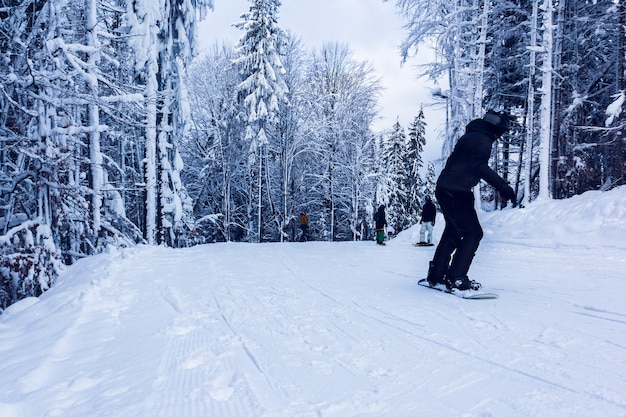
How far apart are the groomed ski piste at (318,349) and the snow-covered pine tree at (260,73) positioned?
1835 centimetres

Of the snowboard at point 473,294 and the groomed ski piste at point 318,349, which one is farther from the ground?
the snowboard at point 473,294

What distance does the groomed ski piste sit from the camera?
2.09m

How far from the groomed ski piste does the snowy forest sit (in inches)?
139

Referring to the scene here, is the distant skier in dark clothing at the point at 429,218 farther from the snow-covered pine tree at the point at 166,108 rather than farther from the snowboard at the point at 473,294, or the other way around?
the snow-covered pine tree at the point at 166,108

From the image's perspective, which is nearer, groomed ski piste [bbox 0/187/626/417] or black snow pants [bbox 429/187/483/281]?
groomed ski piste [bbox 0/187/626/417]

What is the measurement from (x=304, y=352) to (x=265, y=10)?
82.1 ft

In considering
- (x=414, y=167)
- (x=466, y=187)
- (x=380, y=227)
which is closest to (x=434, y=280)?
(x=466, y=187)

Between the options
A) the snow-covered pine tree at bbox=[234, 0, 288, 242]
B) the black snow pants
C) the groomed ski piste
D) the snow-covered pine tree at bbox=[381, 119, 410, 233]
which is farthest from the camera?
the snow-covered pine tree at bbox=[381, 119, 410, 233]

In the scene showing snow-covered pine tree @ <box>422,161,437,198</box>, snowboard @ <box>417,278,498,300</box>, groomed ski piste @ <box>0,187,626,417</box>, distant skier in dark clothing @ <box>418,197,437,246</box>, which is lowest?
groomed ski piste @ <box>0,187,626,417</box>

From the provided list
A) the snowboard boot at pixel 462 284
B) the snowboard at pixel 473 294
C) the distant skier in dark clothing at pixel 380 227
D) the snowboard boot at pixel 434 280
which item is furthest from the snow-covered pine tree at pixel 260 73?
the snowboard at pixel 473 294

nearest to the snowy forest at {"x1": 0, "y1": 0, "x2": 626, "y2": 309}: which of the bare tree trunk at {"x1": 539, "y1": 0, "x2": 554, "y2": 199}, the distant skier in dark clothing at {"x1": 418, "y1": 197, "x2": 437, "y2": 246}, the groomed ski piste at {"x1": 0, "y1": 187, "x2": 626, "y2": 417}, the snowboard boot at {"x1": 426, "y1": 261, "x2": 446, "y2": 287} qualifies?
the bare tree trunk at {"x1": 539, "y1": 0, "x2": 554, "y2": 199}

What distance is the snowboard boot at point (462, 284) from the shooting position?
14.7 ft

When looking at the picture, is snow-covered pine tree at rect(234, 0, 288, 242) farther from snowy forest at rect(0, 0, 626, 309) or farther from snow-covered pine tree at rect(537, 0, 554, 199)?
snow-covered pine tree at rect(537, 0, 554, 199)

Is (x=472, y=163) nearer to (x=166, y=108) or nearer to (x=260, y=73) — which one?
(x=166, y=108)
